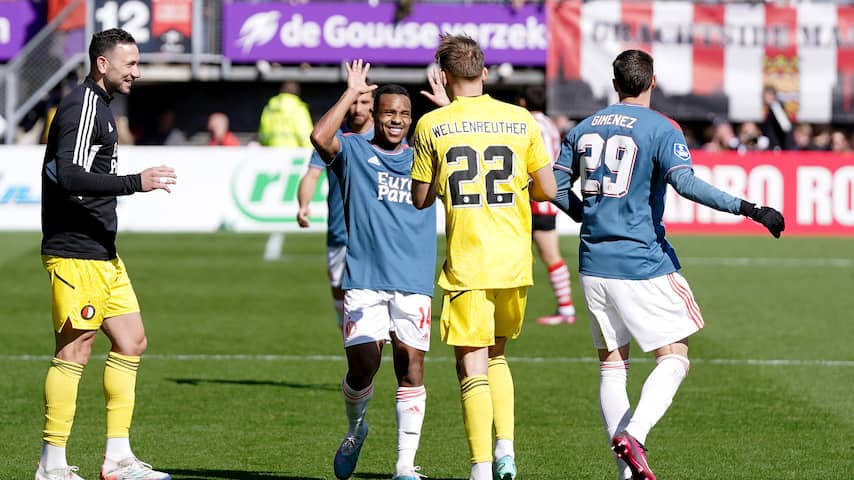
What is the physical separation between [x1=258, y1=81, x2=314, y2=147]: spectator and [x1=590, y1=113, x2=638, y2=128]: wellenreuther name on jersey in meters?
14.2

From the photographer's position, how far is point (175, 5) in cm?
2798

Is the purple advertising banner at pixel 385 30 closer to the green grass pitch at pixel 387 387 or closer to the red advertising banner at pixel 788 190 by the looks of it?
the red advertising banner at pixel 788 190

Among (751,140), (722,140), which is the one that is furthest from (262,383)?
(722,140)

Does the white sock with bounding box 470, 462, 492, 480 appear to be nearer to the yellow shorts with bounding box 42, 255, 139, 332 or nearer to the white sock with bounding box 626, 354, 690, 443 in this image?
the white sock with bounding box 626, 354, 690, 443

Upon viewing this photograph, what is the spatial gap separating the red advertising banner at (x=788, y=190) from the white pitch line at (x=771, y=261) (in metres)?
3.19

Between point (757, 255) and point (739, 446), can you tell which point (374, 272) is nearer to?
point (739, 446)

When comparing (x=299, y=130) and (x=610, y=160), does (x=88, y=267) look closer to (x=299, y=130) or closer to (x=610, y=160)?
(x=610, y=160)

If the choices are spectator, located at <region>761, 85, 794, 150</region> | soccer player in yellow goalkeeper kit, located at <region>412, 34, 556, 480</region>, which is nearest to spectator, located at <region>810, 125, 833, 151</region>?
spectator, located at <region>761, 85, 794, 150</region>

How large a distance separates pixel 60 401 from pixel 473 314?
6.85 ft

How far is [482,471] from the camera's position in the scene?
262 inches

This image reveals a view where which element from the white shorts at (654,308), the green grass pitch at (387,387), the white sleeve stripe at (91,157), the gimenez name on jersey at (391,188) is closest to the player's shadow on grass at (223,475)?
the green grass pitch at (387,387)

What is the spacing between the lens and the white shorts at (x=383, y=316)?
7168mm

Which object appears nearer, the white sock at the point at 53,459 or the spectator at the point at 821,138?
the white sock at the point at 53,459

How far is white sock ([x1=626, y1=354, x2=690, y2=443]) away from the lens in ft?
22.3
